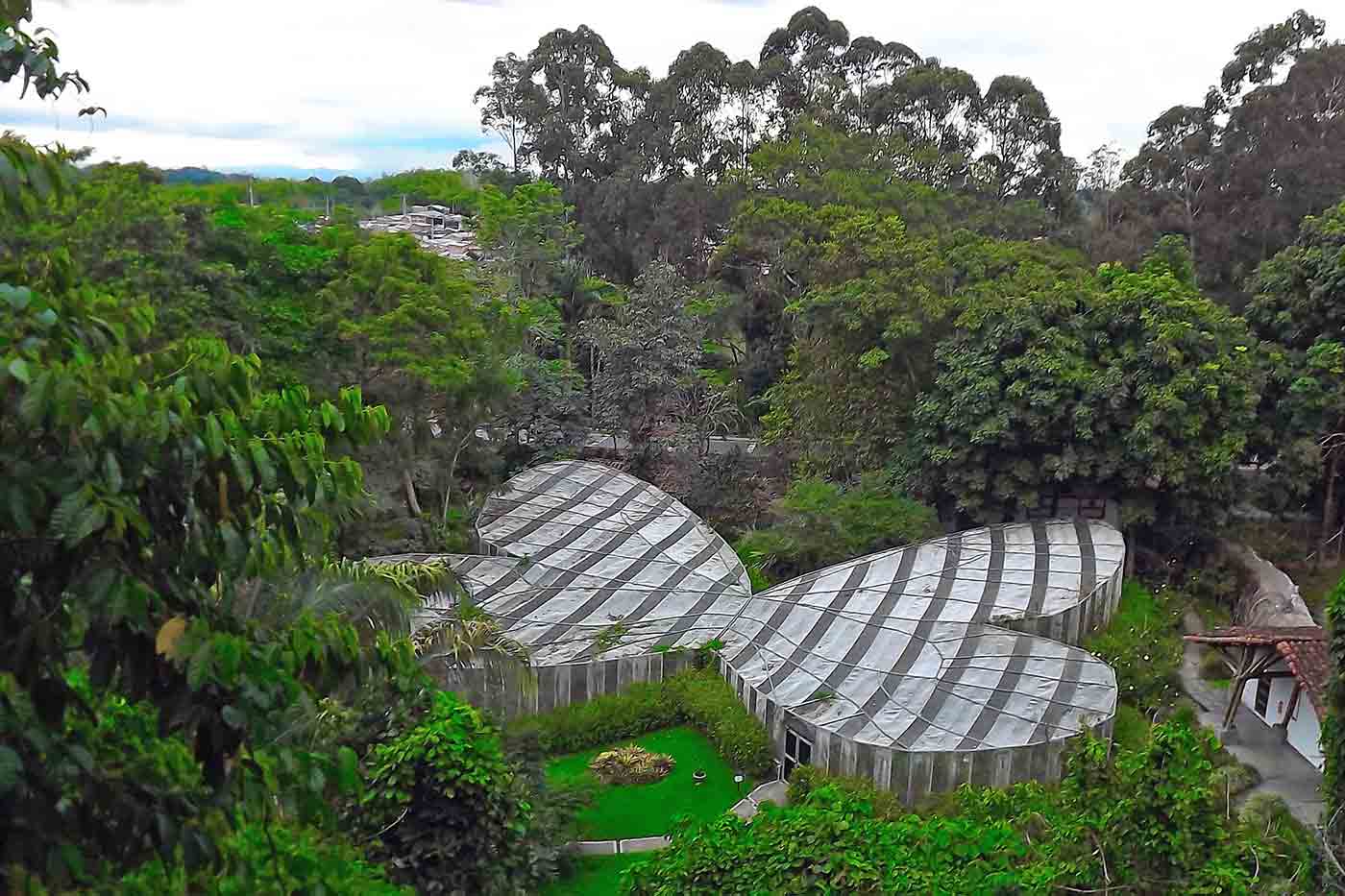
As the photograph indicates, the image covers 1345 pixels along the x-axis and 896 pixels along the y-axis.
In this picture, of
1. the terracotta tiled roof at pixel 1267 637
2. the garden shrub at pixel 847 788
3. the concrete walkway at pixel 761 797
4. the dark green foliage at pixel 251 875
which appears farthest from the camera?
the terracotta tiled roof at pixel 1267 637

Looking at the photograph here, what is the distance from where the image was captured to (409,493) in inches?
716

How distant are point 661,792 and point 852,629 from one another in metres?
3.70

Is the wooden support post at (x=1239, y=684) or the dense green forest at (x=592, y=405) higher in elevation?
the dense green forest at (x=592, y=405)

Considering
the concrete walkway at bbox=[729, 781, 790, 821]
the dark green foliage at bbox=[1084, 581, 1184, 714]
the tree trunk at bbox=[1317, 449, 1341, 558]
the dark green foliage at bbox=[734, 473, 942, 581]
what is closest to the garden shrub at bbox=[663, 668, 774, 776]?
the concrete walkway at bbox=[729, 781, 790, 821]

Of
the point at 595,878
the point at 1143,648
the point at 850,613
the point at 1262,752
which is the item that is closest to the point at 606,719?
the point at 595,878

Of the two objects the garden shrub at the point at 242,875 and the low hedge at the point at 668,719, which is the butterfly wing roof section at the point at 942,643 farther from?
the garden shrub at the point at 242,875

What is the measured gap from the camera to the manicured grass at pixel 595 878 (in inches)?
404

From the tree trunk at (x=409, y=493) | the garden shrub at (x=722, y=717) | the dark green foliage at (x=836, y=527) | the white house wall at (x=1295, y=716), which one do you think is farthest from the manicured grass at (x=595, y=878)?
the tree trunk at (x=409, y=493)

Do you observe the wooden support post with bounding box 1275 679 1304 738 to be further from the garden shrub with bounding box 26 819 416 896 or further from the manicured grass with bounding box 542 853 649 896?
the garden shrub with bounding box 26 819 416 896

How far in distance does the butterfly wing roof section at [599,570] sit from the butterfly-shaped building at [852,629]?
0.13 feet

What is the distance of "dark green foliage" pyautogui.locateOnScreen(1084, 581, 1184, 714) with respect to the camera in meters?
14.3

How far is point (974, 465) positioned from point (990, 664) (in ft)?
18.3

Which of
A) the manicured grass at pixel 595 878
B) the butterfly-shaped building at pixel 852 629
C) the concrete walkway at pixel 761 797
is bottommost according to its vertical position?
the manicured grass at pixel 595 878

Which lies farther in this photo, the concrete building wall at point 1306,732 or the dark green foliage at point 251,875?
the concrete building wall at point 1306,732
